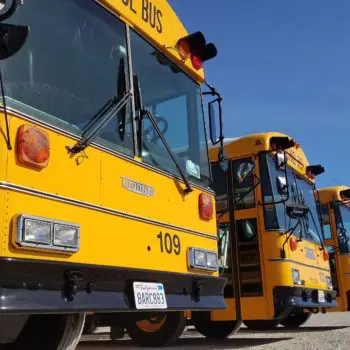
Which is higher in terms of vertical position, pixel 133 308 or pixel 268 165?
pixel 268 165

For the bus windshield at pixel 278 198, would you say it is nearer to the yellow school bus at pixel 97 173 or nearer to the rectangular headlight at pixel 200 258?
the yellow school bus at pixel 97 173

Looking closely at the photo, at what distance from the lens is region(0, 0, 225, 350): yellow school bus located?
114 inches

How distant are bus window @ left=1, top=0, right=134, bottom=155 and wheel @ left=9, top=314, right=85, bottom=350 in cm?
118

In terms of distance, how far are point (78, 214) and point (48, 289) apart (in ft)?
1.66

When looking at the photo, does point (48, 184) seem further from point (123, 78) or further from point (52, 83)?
point (123, 78)

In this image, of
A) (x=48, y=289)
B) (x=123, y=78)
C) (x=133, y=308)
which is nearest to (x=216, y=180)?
(x=123, y=78)

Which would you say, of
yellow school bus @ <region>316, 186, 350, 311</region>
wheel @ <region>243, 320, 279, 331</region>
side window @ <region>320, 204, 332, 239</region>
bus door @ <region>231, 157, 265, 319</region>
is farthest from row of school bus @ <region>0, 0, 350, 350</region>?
side window @ <region>320, 204, 332, 239</region>

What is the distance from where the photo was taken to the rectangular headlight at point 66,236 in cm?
302

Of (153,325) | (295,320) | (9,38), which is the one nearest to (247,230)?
(153,325)

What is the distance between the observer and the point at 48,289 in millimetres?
2906

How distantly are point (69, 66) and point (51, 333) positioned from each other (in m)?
1.75

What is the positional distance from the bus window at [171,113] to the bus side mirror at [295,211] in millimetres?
2145

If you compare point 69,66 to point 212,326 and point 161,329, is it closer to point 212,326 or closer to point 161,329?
point 161,329

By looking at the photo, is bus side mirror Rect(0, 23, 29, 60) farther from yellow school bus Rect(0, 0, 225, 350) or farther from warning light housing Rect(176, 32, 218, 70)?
warning light housing Rect(176, 32, 218, 70)
